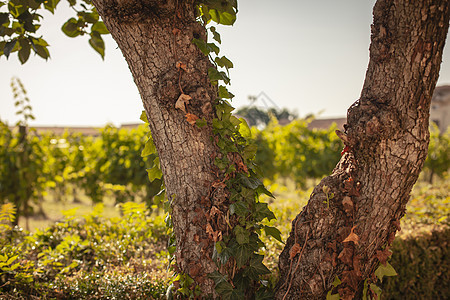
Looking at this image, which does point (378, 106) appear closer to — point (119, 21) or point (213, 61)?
point (213, 61)

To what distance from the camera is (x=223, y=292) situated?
1.84 m

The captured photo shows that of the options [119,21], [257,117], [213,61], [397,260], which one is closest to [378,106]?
[213,61]

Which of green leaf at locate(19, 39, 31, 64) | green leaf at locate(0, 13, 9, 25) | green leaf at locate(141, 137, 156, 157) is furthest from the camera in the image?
green leaf at locate(19, 39, 31, 64)

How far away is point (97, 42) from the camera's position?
106 inches

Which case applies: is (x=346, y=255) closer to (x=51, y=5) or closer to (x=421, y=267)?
(x=421, y=267)

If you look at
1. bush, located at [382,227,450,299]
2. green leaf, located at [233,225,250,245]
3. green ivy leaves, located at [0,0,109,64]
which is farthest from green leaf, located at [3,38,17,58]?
bush, located at [382,227,450,299]

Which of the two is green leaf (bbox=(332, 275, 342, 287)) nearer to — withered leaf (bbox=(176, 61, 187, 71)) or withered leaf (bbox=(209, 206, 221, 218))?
withered leaf (bbox=(209, 206, 221, 218))

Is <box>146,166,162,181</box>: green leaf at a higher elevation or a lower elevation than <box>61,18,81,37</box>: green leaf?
lower

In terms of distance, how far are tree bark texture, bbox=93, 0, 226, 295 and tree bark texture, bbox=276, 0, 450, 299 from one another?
0.53m

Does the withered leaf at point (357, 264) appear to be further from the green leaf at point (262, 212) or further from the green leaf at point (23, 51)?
the green leaf at point (23, 51)

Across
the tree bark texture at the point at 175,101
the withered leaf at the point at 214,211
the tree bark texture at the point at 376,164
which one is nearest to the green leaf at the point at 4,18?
the tree bark texture at the point at 175,101

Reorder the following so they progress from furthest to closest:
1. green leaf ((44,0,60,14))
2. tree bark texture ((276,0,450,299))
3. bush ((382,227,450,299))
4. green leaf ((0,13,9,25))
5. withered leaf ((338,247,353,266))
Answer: bush ((382,227,450,299))
green leaf ((44,0,60,14))
green leaf ((0,13,9,25))
withered leaf ((338,247,353,266))
tree bark texture ((276,0,450,299))

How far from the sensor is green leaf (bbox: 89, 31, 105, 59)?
2.68 m

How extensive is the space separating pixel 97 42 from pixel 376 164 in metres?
2.18
